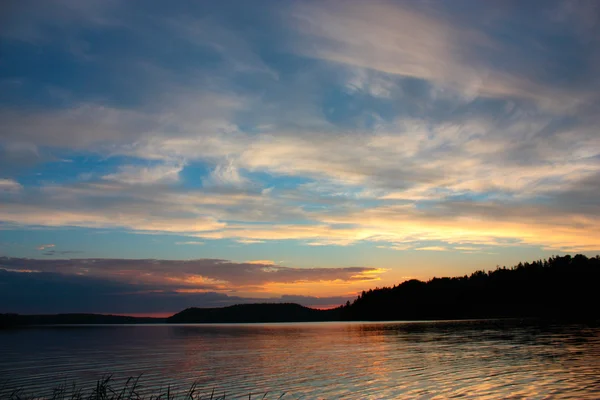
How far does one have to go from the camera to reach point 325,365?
59.8m

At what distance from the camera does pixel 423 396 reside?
35875 mm

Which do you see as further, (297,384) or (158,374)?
(158,374)

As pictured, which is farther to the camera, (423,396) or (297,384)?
(297,384)

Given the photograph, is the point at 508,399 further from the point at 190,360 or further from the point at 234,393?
the point at 190,360

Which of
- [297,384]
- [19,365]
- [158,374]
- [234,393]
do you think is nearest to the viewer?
[234,393]

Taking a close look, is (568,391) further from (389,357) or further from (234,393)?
(389,357)

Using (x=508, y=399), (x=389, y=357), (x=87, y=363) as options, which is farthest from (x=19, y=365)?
(x=508, y=399)

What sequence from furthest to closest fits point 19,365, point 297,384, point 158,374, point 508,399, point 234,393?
point 19,365
point 158,374
point 297,384
point 234,393
point 508,399

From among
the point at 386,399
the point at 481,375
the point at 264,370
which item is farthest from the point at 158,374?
the point at 481,375

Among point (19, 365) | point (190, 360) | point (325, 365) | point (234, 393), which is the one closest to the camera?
point (234, 393)

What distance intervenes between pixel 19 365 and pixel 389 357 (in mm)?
50598

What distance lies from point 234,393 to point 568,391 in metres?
25.5

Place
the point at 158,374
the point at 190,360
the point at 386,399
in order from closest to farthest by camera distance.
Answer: the point at 386,399 < the point at 158,374 < the point at 190,360

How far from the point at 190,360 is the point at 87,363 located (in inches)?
566
